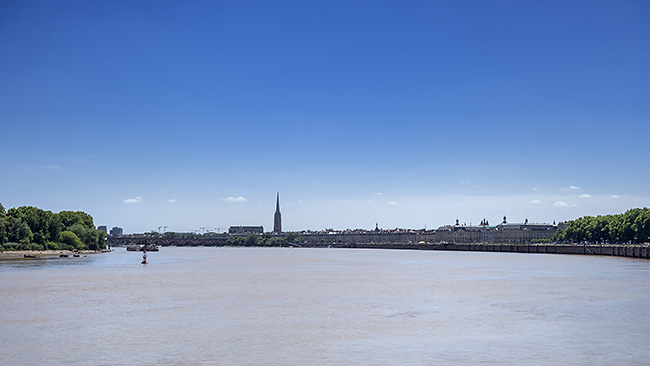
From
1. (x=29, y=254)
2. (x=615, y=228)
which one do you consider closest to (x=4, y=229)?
(x=29, y=254)

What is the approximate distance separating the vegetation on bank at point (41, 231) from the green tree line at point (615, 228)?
112703 mm

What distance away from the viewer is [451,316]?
32.7m

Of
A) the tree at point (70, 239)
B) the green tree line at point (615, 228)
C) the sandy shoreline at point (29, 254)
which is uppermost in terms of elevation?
the green tree line at point (615, 228)

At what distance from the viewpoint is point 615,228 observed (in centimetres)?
14888

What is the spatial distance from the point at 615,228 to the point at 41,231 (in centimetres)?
11632

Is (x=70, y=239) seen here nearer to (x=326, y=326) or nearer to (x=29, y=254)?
(x=29, y=254)

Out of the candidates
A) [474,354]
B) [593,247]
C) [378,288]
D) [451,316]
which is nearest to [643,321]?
[451,316]

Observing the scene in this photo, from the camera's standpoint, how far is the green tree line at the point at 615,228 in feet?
448

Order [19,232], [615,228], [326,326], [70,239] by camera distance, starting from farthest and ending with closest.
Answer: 1. [615,228]
2. [70,239]
3. [19,232]
4. [326,326]

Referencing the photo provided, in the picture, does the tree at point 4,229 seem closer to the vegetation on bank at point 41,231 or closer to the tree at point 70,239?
the vegetation on bank at point 41,231

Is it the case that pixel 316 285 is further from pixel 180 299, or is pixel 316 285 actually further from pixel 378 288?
pixel 180 299

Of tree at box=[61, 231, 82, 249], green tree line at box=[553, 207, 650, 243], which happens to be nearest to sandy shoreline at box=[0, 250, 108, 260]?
tree at box=[61, 231, 82, 249]

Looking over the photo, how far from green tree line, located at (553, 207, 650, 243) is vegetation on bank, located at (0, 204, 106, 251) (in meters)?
113


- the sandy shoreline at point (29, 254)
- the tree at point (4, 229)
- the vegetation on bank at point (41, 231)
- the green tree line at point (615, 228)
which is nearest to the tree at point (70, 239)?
the vegetation on bank at point (41, 231)
